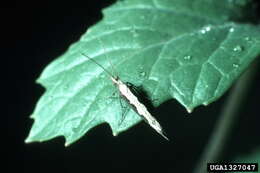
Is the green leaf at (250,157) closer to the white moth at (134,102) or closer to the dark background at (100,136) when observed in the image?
the dark background at (100,136)

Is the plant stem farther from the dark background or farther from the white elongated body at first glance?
the dark background

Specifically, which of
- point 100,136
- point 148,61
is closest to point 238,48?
point 148,61

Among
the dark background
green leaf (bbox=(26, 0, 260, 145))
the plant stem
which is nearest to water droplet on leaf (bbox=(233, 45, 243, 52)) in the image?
green leaf (bbox=(26, 0, 260, 145))

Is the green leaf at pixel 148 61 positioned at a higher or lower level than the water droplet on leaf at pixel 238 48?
higher

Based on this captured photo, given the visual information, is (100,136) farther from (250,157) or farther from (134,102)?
(134,102)

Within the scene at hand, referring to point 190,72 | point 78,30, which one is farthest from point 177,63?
point 78,30

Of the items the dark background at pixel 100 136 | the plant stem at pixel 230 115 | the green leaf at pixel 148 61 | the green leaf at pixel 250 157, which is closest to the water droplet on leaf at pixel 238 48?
the green leaf at pixel 148 61
